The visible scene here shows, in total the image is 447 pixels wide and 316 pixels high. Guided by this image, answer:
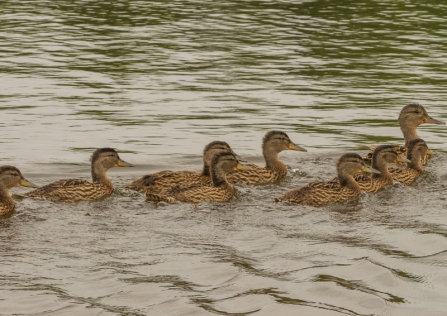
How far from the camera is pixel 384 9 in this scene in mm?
27516

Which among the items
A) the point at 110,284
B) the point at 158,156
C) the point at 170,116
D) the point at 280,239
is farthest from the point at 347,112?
the point at 110,284

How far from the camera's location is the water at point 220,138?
8.83 m

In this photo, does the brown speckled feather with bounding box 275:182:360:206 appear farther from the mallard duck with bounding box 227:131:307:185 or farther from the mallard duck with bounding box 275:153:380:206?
the mallard duck with bounding box 227:131:307:185

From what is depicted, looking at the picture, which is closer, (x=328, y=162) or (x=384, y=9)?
(x=328, y=162)

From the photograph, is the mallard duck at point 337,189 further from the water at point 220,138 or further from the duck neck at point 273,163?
the duck neck at point 273,163

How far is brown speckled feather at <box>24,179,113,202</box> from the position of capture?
11.4 m

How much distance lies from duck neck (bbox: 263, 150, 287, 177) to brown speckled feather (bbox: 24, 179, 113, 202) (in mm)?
2277

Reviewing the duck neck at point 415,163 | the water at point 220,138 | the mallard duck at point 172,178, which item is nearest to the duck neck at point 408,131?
the water at point 220,138

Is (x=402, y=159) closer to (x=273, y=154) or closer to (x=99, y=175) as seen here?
(x=273, y=154)

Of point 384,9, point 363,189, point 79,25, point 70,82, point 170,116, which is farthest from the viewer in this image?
point 384,9

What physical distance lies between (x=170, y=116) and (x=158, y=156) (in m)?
2.32

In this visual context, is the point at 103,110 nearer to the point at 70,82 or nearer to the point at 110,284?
the point at 70,82

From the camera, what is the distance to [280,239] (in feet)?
32.9

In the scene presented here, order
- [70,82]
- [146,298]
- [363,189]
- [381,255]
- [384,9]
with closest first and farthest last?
[146,298] < [381,255] < [363,189] < [70,82] < [384,9]
